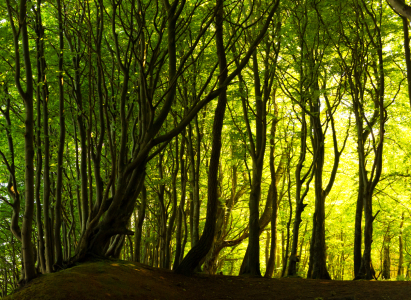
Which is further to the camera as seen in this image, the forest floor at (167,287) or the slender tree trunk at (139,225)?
the slender tree trunk at (139,225)

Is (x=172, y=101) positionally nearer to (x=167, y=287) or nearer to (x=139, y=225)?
(x=167, y=287)

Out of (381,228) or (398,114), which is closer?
(398,114)

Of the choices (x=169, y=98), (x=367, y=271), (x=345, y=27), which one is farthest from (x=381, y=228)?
(x=169, y=98)

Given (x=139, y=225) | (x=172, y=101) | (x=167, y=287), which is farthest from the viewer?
(x=139, y=225)

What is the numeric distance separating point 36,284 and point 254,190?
6.54 m

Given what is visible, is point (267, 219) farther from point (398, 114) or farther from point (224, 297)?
point (224, 297)

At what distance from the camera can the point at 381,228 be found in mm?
22438

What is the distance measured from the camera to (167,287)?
673 cm

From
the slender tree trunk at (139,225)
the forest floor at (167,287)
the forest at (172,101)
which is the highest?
the forest at (172,101)

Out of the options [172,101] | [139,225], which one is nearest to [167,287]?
[172,101]

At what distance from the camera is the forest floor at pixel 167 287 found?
5.03 metres

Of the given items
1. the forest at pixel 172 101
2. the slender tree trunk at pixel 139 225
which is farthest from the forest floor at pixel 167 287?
the slender tree trunk at pixel 139 225

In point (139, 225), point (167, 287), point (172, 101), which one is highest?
point (172, 101)

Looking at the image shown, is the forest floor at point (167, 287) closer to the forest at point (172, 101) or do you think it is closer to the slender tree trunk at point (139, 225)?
the forest at point (172, 101)
